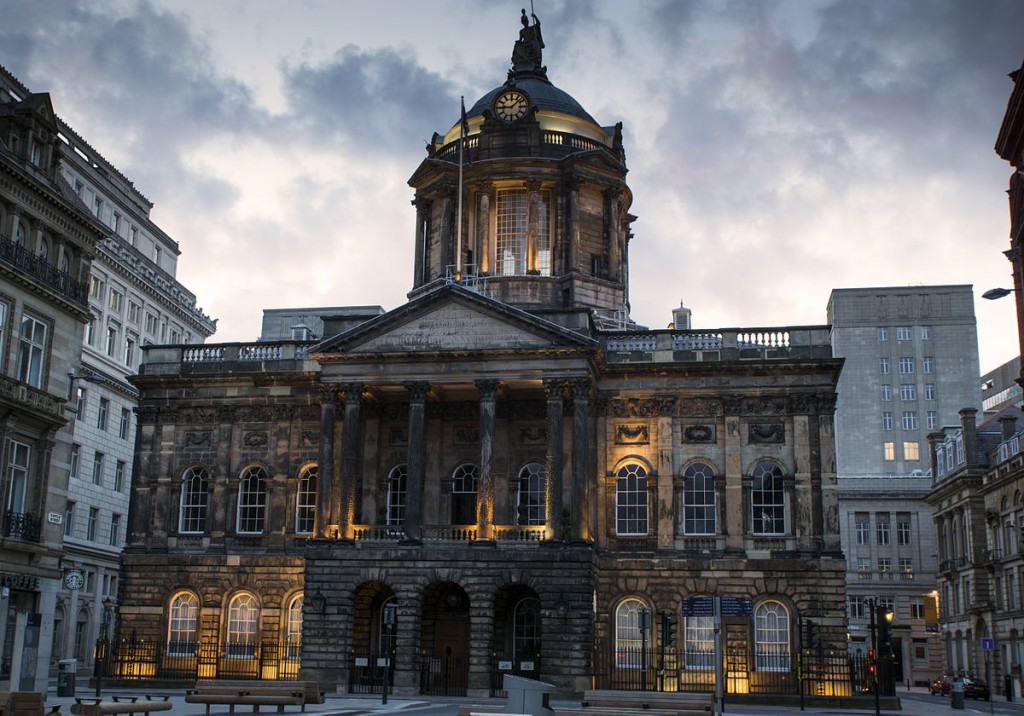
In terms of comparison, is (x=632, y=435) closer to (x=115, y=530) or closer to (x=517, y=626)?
(x=517, y=626)

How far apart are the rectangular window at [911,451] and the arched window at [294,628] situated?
58.9 metres

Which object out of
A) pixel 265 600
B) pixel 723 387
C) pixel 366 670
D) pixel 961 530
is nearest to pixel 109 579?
pixel 265 600

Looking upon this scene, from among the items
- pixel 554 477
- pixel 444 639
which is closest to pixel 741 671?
pixel 554 477

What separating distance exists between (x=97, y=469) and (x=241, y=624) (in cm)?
1989

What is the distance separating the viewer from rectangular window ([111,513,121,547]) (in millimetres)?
63312

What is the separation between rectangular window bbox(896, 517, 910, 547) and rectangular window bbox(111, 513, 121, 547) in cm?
5107

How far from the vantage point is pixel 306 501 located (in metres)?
46.8

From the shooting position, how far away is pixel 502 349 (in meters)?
42.9

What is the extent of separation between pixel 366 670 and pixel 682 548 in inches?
487

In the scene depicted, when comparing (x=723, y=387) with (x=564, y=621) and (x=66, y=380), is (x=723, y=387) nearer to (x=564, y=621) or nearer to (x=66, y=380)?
(x=564, y=621)

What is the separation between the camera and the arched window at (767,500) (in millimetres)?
44094

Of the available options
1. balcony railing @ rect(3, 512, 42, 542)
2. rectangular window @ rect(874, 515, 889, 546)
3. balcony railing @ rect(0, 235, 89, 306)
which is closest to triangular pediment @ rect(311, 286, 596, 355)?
balcony railing @ rect(0, 235, 89, 306)

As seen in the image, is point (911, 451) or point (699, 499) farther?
point (911, 451)

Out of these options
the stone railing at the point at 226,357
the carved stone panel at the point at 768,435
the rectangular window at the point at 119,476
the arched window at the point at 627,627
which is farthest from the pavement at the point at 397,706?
the rectangular window at the point at 119,476
